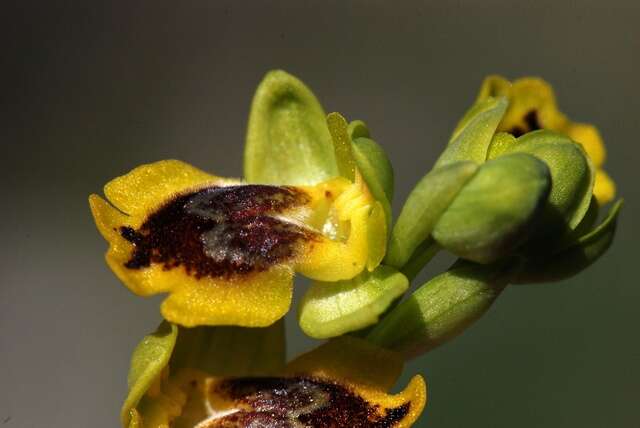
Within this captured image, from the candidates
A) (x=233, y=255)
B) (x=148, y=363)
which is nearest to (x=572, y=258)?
(x=233, y=255)

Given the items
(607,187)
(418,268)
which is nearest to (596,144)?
(607,187)

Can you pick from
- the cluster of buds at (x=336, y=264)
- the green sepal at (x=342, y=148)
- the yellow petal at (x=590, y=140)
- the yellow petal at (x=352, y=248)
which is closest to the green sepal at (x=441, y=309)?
the cluster of buds at (x=336, y=264)

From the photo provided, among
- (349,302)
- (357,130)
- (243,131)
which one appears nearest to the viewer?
(349,302)

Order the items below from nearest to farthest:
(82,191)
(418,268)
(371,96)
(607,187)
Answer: (418,268) < (607,187) < (82,191) < (371,96)

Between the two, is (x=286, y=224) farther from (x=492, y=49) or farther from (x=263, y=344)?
(x=492, y=49)

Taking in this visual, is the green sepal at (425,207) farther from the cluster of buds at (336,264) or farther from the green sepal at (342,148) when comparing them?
the green sepal at (342,148)

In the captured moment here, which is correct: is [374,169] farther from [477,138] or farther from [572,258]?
[572,258]
